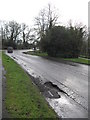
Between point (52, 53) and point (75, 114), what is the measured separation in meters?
37.9

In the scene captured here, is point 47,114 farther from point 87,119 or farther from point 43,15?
point 43,15

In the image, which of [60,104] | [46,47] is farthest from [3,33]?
[60,104]

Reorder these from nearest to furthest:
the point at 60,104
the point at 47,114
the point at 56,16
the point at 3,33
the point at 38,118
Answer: the point at 38,118, the point at 47,114, the point at 60,104, the point at 56,16, the point at 3,33

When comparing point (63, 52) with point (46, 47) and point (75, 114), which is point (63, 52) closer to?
point (46, 47)

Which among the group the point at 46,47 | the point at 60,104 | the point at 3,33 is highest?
the point at 3,33

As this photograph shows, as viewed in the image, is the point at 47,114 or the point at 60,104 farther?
the point at 60,104

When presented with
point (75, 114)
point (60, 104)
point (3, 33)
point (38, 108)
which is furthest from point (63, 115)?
point (3, 33)

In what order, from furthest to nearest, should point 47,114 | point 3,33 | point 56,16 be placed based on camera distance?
point 3,33 → point 56,16 → point 47,114

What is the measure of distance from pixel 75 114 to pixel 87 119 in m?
0.56

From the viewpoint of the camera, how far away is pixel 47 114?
19.7ft

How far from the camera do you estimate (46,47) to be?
4509 cm

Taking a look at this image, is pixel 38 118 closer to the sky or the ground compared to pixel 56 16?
closer to the ground

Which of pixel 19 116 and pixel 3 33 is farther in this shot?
pixel 3 33

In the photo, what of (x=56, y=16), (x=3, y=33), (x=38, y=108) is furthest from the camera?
(x=3, y=33)
